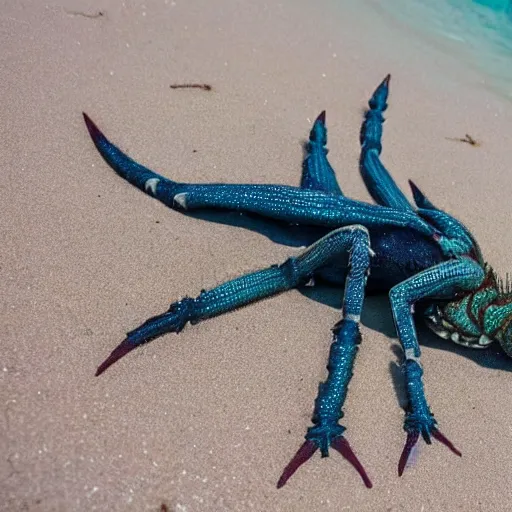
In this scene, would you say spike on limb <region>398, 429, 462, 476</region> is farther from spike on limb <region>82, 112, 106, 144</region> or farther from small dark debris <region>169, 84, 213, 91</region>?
small dark debris <region>169, 84, 213, 91</region>

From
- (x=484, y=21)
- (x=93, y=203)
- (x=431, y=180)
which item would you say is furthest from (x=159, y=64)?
(x=484, y=21)

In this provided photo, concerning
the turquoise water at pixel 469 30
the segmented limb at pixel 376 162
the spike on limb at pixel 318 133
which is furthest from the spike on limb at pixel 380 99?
the turquoise water at pixel 469 30

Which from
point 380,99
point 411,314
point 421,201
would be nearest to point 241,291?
point 411,314

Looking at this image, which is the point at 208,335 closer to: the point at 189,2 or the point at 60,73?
the point at 60,73

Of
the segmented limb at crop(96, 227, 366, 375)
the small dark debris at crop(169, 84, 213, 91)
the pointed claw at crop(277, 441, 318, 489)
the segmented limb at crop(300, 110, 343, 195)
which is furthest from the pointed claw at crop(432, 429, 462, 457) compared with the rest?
the small dark debris at crop(169, 84, 213, 91)

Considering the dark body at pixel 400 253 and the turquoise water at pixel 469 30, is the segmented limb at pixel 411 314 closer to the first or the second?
the dark body at pixel 400 253

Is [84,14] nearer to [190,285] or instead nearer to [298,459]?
[190,285]
